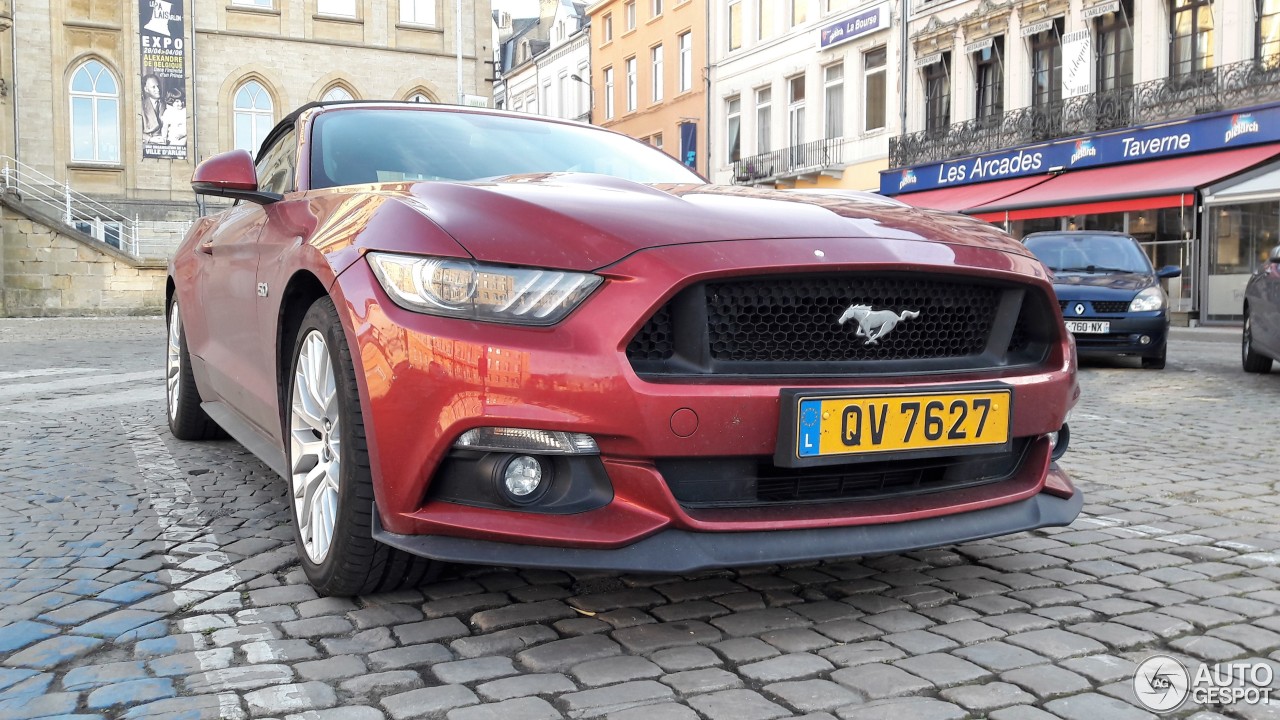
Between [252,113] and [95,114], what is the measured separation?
417 cm

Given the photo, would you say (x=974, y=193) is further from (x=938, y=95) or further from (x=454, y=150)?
(x=454, y=150)

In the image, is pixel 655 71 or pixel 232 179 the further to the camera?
pixel 655 71

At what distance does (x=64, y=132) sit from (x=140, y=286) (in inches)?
289

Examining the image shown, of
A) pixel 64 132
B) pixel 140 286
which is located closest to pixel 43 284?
pixel 140 286

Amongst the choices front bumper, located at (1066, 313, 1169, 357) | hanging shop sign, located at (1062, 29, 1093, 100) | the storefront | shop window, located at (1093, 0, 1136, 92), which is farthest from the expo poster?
front bumper, located at (1066, 313, 1169, 357)

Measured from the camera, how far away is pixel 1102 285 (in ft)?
34.9

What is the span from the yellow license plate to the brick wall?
976 inches

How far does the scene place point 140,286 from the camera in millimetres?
25312

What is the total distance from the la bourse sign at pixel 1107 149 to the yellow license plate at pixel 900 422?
19.1 metres

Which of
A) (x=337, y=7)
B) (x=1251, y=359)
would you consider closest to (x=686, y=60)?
(x=337, y=7)

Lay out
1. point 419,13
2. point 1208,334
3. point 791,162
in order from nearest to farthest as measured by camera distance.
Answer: point 1208,334, point 791,162, point 419,13

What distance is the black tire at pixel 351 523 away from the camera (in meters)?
2.59

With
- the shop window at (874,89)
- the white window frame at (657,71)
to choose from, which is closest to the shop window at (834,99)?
the shop window at (874,89)

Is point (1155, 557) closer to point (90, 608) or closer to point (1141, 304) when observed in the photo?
point (90, 608)
